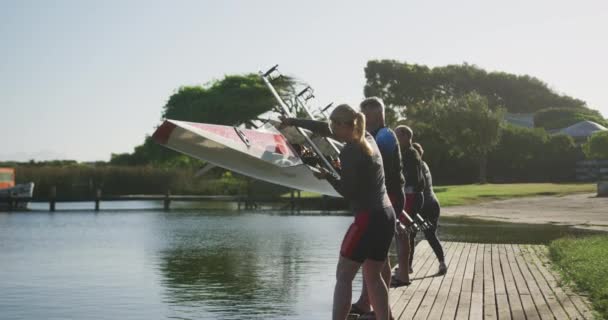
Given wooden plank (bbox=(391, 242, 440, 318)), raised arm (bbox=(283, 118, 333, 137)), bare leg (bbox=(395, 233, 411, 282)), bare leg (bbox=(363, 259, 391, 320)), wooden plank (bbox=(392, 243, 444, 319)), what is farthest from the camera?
bare leg (bbox=(395, 233, 411, 282))

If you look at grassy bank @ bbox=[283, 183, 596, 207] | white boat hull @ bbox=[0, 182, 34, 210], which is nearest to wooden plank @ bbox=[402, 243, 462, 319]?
grassy bank @ bbox=[283, 183, 596, 207]

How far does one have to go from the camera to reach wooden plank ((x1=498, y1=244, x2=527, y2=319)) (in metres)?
8.43

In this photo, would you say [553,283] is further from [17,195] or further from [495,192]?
[17,195]

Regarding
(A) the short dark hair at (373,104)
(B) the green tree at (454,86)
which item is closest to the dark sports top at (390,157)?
(A) the short dark hair at (373,104)

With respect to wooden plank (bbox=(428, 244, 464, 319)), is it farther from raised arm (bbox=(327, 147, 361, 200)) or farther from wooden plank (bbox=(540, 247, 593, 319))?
raised arm (bbox=(327, 147, 361, 200))

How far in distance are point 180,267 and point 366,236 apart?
41.8ft

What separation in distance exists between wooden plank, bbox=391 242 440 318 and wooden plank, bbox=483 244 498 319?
0.83 meters

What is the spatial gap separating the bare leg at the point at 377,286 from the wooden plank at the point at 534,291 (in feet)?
7.89

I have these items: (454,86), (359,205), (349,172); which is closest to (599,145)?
(359,205)

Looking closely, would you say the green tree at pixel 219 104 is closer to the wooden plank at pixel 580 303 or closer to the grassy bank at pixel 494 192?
the grassy bank at pixel 494 192

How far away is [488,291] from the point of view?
9.95 meters

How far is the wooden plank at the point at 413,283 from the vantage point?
8.69 metres

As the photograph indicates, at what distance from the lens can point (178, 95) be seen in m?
84.5

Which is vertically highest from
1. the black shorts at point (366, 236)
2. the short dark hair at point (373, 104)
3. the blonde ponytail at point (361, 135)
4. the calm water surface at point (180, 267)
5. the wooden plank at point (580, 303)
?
the short dark hair at point (373, 104)
